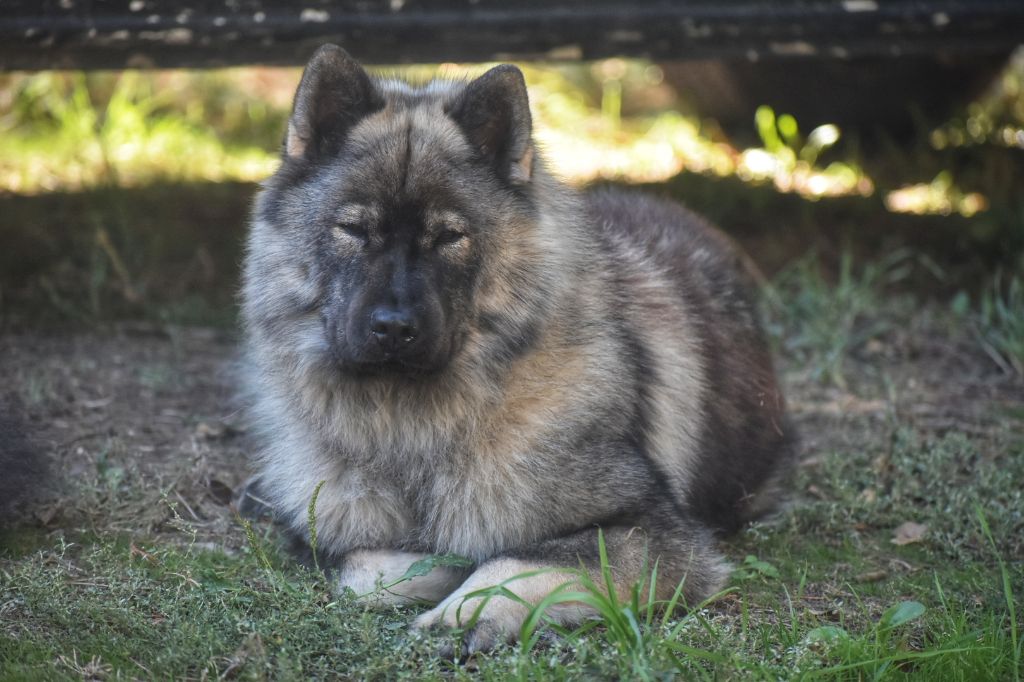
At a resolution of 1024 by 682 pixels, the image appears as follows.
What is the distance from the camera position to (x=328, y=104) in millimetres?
3383

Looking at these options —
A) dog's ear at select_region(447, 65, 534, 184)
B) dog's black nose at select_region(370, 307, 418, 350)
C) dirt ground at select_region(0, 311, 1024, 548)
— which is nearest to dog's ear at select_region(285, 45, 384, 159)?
dog's ear at select_region(447, 65, 534, 184)

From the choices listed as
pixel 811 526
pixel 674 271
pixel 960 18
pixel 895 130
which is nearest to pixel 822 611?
pixel 811 526

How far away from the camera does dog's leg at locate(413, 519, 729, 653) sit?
3.04 m

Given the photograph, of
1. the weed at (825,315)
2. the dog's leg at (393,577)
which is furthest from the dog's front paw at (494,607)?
the weed at (825,315)

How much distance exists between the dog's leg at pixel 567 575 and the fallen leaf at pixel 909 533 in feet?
3.03

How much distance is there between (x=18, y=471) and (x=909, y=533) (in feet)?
A: 10.2

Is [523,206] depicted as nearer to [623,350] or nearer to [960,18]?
[623,350]

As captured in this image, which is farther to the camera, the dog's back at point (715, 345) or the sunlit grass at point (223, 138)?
the sunlit grass at point (223, 138)

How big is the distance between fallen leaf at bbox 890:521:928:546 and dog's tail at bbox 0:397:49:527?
3.00 meters

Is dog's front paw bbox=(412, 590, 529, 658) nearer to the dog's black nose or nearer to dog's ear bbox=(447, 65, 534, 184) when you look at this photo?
the dog's black nose

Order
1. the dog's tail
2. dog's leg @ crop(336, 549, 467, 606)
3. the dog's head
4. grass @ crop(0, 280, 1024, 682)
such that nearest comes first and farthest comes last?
grass @ crop(0, 280, 1024, 682)
the dog's head
dog's leg @ crop(336, 549, 467, 606)
the dog's tail

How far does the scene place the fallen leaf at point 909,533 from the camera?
3986 mm

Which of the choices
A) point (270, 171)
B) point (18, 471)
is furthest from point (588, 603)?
point (270, 171)

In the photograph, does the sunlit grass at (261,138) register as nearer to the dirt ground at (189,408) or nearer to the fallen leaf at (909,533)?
the dirt ground at (189,408)
